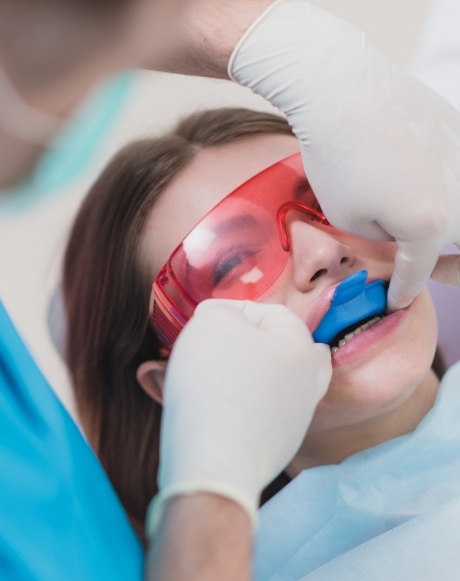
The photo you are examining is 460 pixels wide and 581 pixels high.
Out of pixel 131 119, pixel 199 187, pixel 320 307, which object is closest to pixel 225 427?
pixel 320 307

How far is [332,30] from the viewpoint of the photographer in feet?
3.20

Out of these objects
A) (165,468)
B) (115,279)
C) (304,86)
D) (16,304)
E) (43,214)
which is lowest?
(16,304)

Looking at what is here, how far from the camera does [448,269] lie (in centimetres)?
117

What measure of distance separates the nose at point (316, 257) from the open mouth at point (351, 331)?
95 mm

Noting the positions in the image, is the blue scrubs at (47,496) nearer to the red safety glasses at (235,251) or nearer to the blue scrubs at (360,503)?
the red safety glasses at (235,251)

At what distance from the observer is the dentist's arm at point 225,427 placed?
2.07 feet

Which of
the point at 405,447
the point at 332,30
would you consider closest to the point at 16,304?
the point at 405,447

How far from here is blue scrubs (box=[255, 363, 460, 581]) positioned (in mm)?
1178

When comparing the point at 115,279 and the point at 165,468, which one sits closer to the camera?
the point at 165,468

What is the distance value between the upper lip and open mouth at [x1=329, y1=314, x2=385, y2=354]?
66 millimetres

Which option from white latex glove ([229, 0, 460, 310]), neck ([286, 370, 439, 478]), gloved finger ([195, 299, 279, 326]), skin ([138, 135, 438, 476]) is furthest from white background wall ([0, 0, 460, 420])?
gloved finger ([195, 299, 279, 326])

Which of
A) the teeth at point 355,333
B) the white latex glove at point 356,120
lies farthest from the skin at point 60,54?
the teeth at point 355,333

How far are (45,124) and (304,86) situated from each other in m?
0.34

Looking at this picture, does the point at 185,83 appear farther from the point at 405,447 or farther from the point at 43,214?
the point at 405,447
